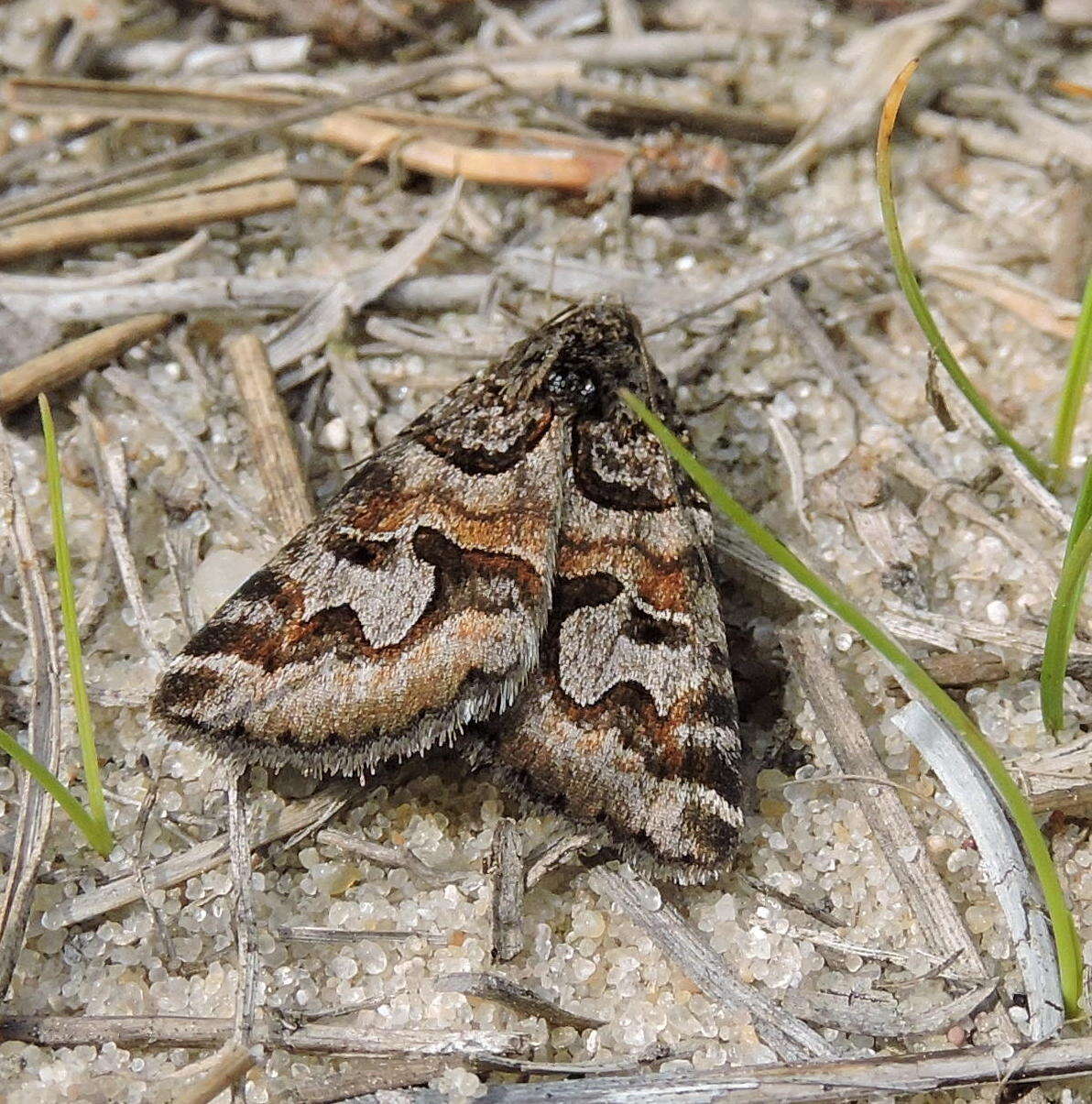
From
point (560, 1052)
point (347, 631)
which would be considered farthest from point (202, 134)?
point (560, 1052)

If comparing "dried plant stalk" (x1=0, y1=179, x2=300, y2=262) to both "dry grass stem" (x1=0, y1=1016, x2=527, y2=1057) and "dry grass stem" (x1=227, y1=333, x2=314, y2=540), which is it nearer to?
"dry grass stem" (x1=227, y1=333, x2=314, y2=540)

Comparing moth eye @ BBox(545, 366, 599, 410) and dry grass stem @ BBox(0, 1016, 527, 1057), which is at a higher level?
moth eye @ BBox(545, 366, 599, 410)

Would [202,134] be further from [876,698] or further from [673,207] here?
[876,698]

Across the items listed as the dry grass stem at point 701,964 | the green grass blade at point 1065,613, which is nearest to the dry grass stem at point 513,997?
the dry grass stem at point 701,964

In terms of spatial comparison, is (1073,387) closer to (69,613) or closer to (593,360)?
(593,360)

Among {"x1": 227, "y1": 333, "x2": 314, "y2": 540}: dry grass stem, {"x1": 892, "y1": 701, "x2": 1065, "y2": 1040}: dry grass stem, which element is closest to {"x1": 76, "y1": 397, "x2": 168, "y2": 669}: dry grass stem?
{"x1": 227, "y1": 333, "x2": 314, "y2": 540}: dry grass stem

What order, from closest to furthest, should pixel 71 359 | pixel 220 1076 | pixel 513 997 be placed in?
1. pixel 220 1076
2. pixel 513 997
3. pixel 71 359

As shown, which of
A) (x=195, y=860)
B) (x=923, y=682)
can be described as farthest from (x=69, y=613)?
(x=923, y=682)
